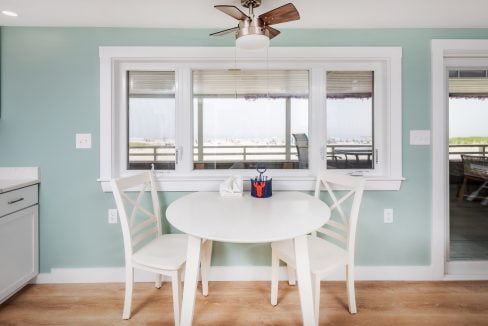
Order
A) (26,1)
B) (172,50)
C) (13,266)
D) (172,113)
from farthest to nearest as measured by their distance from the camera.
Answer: (172,113)
(172,50)
(13,266)
(26,1)

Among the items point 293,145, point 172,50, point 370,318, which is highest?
point 172,50

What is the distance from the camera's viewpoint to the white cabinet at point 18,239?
194 centimetres

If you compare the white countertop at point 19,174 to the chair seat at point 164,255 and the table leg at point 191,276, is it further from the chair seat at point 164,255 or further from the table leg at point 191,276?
the table leg at point 191,276

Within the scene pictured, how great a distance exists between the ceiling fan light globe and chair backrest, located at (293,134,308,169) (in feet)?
3.49

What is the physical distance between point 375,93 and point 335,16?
2.42ft

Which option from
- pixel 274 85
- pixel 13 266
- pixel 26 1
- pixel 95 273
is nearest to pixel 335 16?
pixel 274 85

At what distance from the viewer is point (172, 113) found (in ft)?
7.93

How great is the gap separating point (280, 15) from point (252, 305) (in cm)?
191

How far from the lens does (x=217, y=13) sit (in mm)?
2035

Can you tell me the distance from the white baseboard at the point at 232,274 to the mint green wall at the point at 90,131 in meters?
0.05

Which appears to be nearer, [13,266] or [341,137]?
[13,266]

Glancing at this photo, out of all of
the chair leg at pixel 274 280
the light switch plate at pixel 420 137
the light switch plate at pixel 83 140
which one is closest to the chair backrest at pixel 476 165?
the light switch plate at pixel 420 137

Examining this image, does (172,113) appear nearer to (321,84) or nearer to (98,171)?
(98,171)

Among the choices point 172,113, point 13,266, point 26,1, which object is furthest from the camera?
point 172,113
